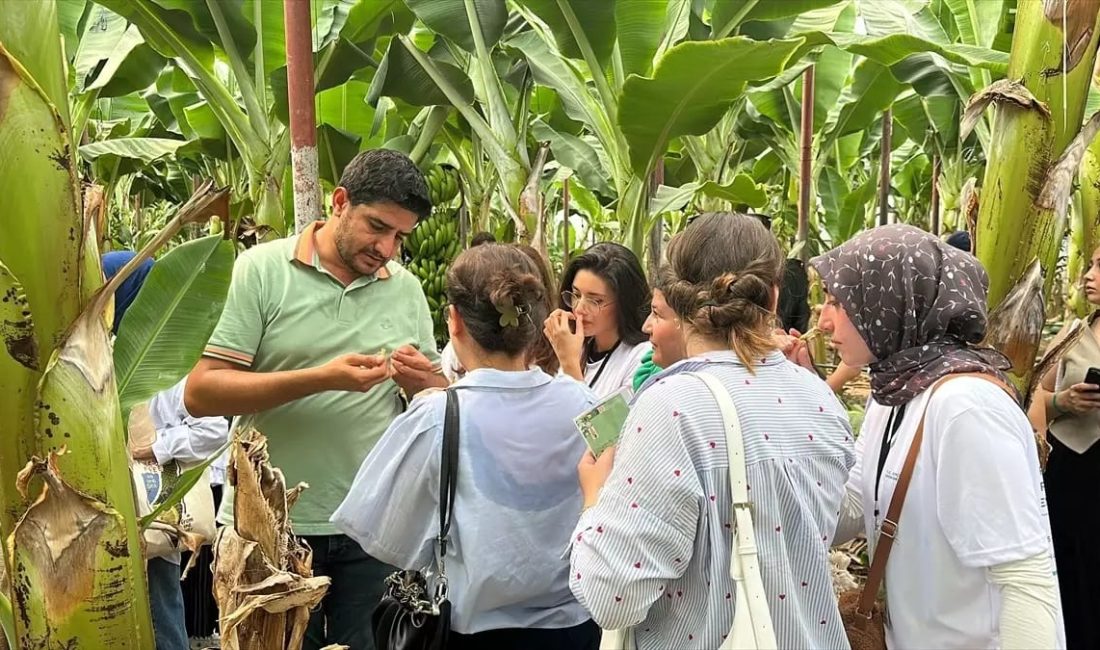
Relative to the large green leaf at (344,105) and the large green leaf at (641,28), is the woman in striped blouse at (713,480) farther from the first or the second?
the large green leaf at (344,105)

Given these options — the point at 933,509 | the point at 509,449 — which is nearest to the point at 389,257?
the point at 509,449

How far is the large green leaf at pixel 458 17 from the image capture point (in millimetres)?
3951

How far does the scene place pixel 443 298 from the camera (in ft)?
15.3

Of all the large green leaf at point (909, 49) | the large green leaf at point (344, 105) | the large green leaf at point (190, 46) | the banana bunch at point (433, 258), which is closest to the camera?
the large green leaf at point (909, 49)

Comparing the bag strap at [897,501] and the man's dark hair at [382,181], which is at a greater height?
the man's dark hair at [382,181]

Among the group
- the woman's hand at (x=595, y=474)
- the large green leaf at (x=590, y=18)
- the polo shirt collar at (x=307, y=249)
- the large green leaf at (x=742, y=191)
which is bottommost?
the large green leaf at (x=742, y=191)

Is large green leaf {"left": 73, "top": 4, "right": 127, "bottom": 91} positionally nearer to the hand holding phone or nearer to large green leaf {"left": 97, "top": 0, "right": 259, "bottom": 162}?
large green leaf {"left": 97, "top": 0, "right": 259, "bottom": 162}

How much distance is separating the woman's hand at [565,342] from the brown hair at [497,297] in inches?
13.5

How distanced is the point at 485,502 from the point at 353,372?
1.67 ft

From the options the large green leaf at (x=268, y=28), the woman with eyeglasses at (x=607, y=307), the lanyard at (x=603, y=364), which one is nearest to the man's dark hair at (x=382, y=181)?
the woman with eyeglasses at (x=607, y=307)

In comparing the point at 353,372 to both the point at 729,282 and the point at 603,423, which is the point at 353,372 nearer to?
the point at 603,423

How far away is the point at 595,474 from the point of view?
1.52m

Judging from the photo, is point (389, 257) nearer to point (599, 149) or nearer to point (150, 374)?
point (150, 374)

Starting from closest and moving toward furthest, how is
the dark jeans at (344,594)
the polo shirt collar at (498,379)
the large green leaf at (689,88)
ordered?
the polo shirt collar at (498,379) < the dark jeans at (344,594) < the large green leaf at (689,88)
